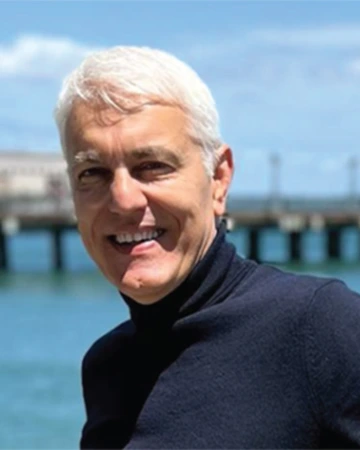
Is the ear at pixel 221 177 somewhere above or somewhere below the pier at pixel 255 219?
above

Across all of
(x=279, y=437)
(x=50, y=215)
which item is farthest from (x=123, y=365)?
(x=50, y=215)

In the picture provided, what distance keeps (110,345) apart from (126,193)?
39 cm

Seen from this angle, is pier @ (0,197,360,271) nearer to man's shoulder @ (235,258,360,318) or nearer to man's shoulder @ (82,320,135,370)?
man's shoulder @ (82,320,135,370)

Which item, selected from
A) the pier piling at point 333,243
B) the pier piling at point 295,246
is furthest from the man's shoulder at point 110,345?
the pier piling at point 333,243

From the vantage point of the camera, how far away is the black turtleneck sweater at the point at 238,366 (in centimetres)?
172

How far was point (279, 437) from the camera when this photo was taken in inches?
68.8

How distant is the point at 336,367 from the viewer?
5.59 ft

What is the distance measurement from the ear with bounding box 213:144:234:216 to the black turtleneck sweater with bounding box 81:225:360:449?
0.06 metres

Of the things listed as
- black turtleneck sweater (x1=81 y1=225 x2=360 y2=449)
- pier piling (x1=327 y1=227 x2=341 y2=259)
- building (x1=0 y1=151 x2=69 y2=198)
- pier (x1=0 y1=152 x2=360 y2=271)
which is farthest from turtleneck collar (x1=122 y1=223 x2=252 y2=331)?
building (x1=0 y1=151 x2=69 y2=198)

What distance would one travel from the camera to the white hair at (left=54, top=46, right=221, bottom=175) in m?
1.80

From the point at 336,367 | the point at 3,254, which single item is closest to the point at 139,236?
the point at 336,367

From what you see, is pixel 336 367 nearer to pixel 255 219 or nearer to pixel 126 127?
pixel 126 127

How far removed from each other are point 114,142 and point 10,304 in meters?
30.6

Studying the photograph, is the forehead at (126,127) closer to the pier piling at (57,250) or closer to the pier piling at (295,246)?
the pier piling at (57,250)
